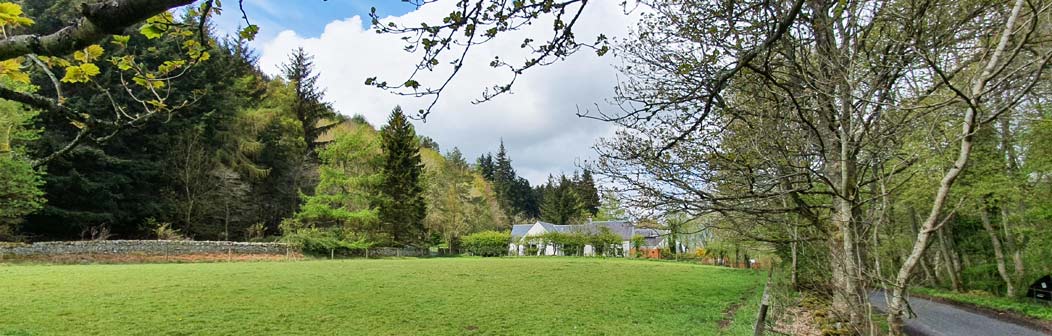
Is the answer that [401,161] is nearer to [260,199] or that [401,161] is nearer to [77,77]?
[260,199]

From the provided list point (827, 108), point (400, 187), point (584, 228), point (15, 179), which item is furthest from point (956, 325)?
point (584, 228)

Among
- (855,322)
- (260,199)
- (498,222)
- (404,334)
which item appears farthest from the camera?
(498,222)

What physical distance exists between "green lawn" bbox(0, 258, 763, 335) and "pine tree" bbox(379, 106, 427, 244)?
18.7m

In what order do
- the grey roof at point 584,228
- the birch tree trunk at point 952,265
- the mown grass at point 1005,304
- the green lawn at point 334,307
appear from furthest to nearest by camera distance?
the grey roof at point 584,228 < the birch tree trunk at point 952,265 < the mown grass at point 1005,304 < the green lawn at point 334,307

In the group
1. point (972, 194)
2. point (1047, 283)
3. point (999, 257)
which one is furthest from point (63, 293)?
point (999, 257)

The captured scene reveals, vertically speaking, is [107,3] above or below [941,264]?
above

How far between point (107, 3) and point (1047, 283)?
63.5 ft

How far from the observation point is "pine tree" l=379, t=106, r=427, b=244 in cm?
3111

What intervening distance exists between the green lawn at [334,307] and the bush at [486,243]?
26228 mm

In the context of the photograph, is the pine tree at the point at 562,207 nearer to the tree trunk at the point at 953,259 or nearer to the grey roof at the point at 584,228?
the grey roof at the point at 584,228

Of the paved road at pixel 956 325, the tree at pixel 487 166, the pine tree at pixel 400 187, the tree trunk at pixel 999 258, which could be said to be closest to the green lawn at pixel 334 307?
the paved road at pixel 956 325

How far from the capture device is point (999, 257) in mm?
15047

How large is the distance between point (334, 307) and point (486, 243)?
102 feet

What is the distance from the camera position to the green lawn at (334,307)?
612cm
